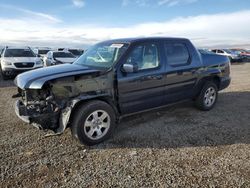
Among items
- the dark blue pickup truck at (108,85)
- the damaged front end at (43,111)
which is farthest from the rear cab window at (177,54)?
the damaged front end at (43,111)

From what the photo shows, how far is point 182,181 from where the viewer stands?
2.98 meters

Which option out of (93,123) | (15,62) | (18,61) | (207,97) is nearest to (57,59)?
(18,61)

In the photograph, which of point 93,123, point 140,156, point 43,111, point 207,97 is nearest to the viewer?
point 140,156

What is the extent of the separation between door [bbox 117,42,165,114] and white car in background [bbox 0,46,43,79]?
29.4 feet

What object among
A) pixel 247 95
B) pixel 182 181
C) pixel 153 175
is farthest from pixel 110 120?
pixel 247 95

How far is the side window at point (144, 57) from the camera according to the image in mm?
4376

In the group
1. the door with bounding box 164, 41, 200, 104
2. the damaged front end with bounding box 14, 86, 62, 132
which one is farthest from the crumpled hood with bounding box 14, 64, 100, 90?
the door with bounding box 164, 41, 200, 104

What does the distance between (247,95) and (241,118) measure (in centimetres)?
267

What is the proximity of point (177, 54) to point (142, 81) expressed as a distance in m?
1.23

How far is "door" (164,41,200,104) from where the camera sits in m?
4.88

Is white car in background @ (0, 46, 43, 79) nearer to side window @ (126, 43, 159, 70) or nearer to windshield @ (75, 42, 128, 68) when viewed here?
windshield @ (75, 42, 128, 68)

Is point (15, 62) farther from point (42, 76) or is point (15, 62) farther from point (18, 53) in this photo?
point (42, 76)

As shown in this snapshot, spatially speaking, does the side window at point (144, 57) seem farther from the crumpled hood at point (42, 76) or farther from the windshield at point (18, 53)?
the windshield at point (18, 53)

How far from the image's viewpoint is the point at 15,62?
11.5m
